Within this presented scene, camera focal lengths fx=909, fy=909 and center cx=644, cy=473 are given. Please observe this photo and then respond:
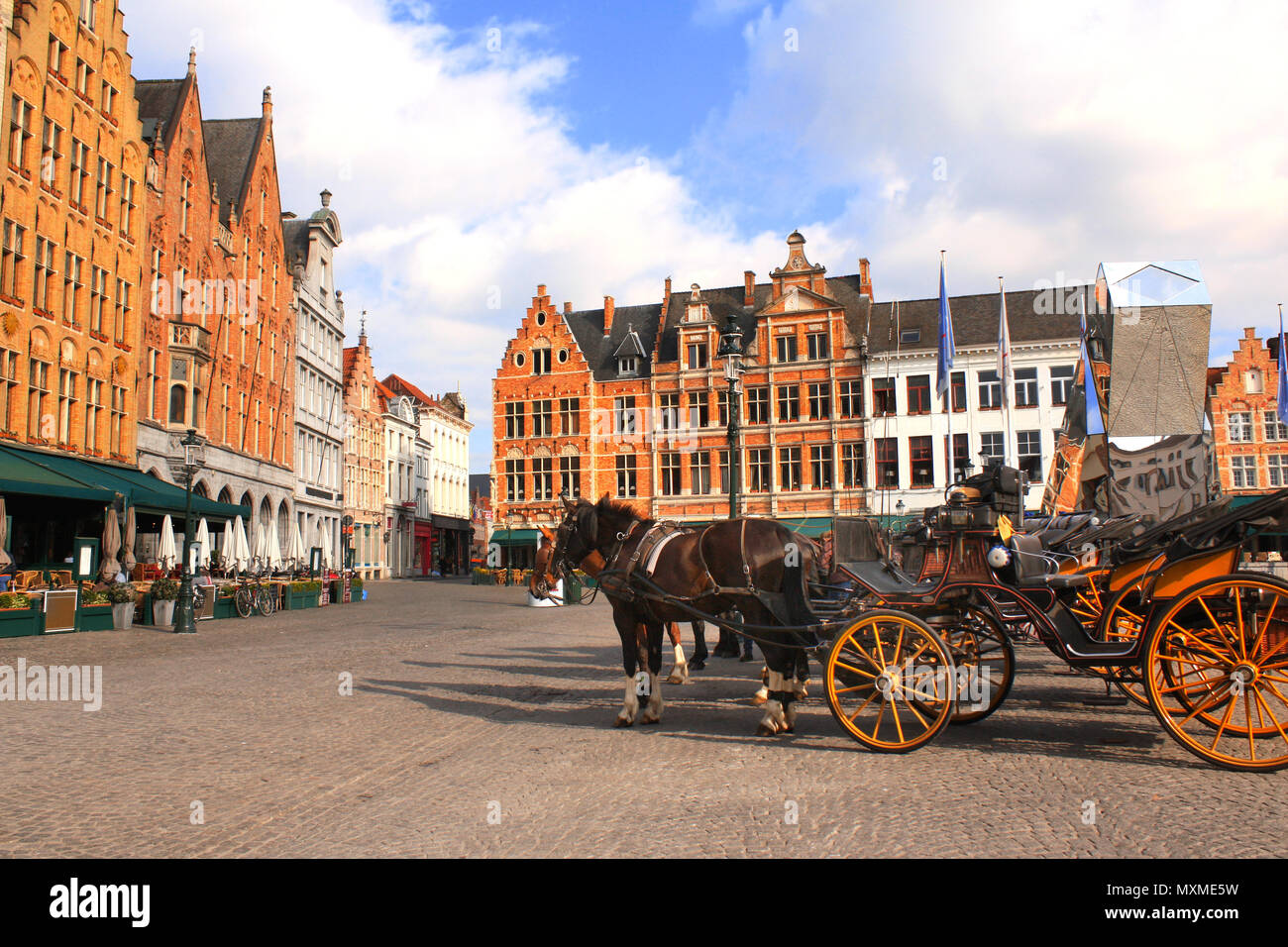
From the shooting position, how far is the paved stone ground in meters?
4.63

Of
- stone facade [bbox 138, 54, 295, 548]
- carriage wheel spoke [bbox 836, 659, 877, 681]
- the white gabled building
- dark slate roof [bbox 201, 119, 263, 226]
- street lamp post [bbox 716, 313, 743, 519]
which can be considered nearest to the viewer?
carriage wheel spoke [bbox 836, 659, 877, 681]

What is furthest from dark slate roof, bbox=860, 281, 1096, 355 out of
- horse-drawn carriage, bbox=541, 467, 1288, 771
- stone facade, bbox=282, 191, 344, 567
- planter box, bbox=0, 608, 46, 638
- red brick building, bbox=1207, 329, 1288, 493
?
horse-drawn carriage, bbox=541, 467, 1288, 771

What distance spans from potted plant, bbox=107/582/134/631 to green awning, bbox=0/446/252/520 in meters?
2.64

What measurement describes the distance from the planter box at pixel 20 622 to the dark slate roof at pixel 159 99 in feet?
68.4

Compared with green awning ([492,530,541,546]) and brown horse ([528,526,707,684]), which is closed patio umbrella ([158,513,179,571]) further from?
green awning ([492,530,541,546])

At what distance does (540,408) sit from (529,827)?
4544 cm

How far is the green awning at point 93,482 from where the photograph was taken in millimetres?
19922

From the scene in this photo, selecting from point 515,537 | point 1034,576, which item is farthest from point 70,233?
point 515,537

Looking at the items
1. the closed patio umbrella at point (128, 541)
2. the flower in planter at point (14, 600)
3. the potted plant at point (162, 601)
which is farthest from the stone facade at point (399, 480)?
the flower in planter at point (14, 600)

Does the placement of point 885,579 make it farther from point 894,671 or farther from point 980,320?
point 980,320

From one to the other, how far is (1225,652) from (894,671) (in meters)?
2.14

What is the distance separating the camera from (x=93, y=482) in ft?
72.8

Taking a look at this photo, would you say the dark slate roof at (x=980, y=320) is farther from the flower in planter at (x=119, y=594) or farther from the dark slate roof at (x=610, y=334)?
the flower in planter at (x=119, y=594)

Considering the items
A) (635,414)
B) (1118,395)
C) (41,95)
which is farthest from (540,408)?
(1118,395)
